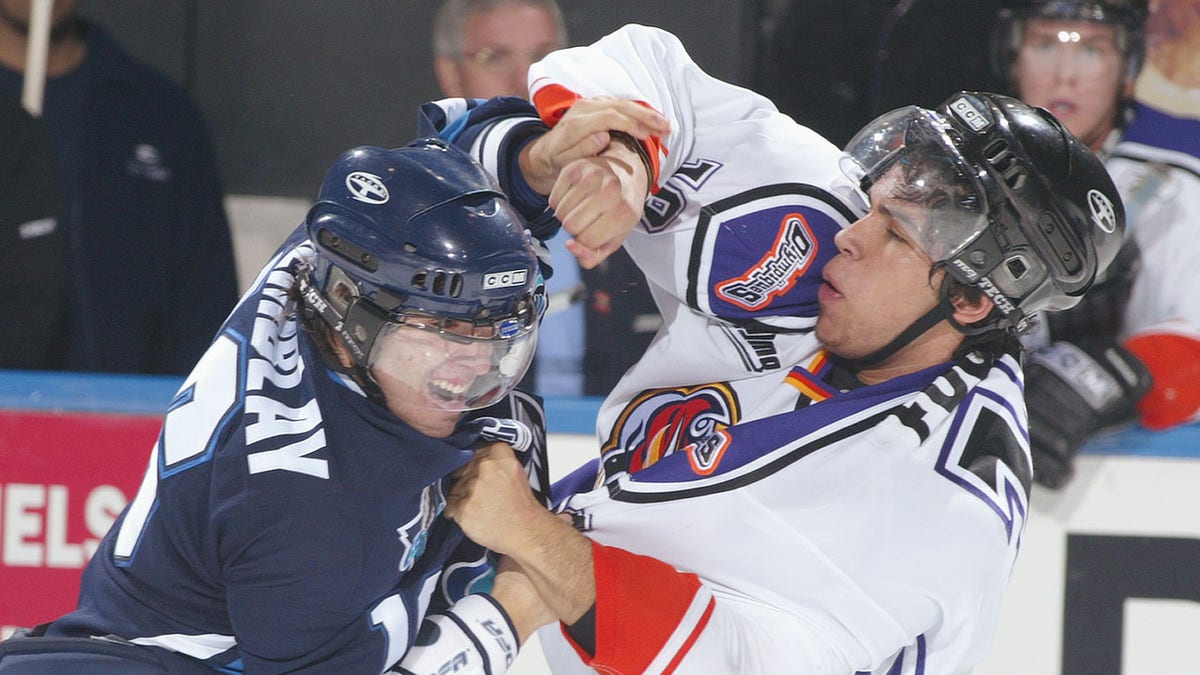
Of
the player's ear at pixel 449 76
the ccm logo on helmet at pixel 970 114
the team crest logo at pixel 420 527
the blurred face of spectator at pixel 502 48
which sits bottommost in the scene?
the team crest logo at pixel 420 527

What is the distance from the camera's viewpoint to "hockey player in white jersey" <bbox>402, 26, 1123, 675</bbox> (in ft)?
5.07

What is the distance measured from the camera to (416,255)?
1326mm

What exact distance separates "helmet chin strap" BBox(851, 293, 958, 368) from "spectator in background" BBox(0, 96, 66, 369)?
167cm

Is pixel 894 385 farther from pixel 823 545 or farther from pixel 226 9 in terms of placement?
pixel 226 9

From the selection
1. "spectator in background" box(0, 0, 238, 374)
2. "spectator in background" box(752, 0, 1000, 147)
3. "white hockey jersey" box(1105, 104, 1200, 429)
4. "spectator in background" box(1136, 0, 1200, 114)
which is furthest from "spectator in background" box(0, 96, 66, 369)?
"spectator in background" box(1136, 0, 1200, 114)

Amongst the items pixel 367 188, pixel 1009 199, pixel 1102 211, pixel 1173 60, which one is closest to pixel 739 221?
pixel 1009 199

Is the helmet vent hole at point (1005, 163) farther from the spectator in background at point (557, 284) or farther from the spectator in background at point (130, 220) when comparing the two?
the spectator in background at point (130, 220)

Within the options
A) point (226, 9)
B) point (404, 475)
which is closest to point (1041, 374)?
point (404, 475)

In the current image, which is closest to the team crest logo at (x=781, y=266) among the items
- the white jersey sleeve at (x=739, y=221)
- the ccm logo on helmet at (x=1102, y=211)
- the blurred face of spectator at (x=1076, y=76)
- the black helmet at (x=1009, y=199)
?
the white jersey sleeve at (x=739, y=221)

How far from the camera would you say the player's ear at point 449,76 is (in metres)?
2.58

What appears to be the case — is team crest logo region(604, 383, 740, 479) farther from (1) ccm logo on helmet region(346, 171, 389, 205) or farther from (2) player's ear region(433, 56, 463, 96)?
(2) player's ear region(433, 56, 463, 96)

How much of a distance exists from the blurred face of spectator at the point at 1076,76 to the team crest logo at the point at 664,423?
1.09m

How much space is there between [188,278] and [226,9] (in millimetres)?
731

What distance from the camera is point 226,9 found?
3.09m
